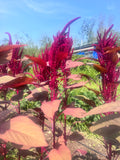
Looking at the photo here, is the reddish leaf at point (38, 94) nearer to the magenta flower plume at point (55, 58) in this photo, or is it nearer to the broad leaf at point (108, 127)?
the magenta flower plume at point (55, 58)

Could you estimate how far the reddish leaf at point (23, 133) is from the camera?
304 millimetres

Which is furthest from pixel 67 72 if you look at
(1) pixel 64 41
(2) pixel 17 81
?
A: (2) pixel 17 81

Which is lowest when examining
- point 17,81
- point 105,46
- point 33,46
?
point 17,81

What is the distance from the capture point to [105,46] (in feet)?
2.70

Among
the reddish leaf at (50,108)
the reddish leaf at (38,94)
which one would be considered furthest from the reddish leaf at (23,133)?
the reddish leaf at (38,94)

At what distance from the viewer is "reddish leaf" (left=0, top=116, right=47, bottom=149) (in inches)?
12.0

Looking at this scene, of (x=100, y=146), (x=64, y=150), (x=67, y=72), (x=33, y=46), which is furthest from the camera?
(x=33, y=46)

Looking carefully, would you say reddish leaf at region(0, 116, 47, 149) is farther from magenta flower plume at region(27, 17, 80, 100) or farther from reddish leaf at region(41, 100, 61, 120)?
magenta flower plume at region(27, 17, 80, 100)

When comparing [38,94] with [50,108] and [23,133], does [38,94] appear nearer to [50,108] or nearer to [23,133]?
[50,108]

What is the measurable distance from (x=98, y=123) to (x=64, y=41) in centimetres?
36

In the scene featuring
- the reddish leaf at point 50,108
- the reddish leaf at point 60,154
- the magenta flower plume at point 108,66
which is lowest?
the reddish leaf at point 60,154

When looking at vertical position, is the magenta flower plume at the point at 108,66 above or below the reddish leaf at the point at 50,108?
above

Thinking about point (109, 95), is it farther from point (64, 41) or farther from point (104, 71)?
point (64, 41)

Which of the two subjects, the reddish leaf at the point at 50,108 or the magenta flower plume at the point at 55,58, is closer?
the reddish leaf at the point at 50,108
